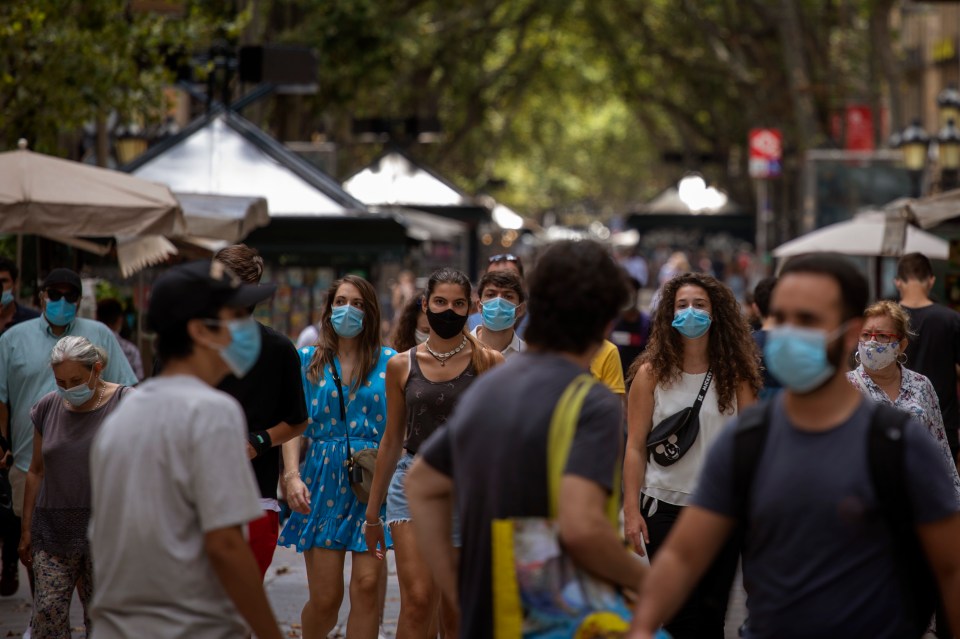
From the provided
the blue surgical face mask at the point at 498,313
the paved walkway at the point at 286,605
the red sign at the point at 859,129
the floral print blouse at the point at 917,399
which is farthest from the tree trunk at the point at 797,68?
the floral print blouse at the point at 917,399

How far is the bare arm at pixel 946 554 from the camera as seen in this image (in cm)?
371

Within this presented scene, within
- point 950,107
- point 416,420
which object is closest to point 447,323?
point 416,420

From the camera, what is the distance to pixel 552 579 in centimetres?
375

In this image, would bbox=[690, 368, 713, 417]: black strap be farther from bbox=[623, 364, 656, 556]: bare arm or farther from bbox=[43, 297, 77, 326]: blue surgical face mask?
bbox=[43, 297, 77, 326]: blue surgical face mask

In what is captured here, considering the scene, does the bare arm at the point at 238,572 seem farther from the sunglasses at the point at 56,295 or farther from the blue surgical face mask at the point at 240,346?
the sunglasses at the point at 56,295

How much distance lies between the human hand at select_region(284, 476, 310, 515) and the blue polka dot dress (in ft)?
0.38

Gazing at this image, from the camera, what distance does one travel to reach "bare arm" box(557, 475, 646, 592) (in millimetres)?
3652

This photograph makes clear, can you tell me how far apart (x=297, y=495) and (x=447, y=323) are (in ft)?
3.24

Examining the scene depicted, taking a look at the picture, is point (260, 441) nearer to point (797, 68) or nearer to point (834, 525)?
point (834, 525)

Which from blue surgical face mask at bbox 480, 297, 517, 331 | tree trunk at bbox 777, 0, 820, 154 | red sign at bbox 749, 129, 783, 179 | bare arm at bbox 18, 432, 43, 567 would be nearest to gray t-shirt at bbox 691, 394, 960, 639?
blue surgical face mask at bbox 480, 297, 517, 331

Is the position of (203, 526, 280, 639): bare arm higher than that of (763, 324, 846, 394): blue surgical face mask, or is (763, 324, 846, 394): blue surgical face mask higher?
(763, 324, 846, 394): blue surgical face mask

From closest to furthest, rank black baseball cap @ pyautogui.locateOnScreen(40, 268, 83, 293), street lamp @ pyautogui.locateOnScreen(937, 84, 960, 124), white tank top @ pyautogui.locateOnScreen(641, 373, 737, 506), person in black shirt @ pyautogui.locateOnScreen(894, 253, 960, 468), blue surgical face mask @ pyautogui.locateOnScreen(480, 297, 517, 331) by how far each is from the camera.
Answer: white tank top @ pyautogui.locateOnScreen(641, 373, 737, 506) < blue surgical face mask @ pyautogui.locateOnScreen(480, 297, 517, 331) < black baseball cap @ pyautogui.locateOnScreen(40, 268, 83, 293) < person in black shirt @ pyautogui.locateOnScreen(894, 253, 960, 468) < street lamp @ pyautogui.locateOnScreen(937, 84, 960, 124)

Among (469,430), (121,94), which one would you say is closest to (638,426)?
(469,430)

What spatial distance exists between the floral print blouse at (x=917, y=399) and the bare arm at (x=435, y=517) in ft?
11.0
